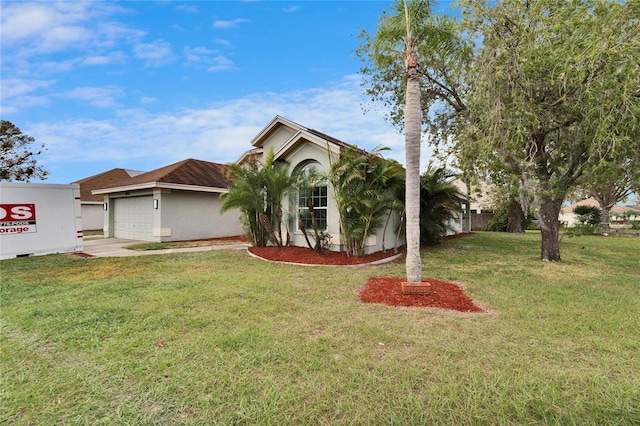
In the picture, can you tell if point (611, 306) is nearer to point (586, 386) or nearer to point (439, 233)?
point (586, 386)

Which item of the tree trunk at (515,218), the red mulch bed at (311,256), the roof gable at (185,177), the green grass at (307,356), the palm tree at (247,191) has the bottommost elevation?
the green grass at (307,356)

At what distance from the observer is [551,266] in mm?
9102

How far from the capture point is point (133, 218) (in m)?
16.9

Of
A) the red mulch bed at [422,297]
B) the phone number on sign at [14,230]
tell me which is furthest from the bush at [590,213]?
the phone number on sign at [14,230]

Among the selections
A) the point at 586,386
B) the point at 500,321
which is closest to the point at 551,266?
the point at 500,321

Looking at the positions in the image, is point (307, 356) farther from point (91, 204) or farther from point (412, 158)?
point (91, 204)

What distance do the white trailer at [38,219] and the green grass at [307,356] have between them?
3958 millimetres

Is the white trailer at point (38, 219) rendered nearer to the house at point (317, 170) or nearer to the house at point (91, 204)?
the house at point (317, 170)

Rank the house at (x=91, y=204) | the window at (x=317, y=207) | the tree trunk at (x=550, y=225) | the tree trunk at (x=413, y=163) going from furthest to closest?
the house at (x=91, y=204) < the window at (x=317, y=207) < the tree trunk at (x=550, y=225) < the tree trunk at (x=413, y=163)

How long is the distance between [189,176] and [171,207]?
217 cm

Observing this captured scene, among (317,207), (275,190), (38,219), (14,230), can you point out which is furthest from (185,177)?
(317,207)

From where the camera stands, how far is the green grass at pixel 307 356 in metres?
2.56

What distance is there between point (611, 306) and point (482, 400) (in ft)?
15.3

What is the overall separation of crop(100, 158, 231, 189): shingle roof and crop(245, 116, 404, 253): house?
4192mm
